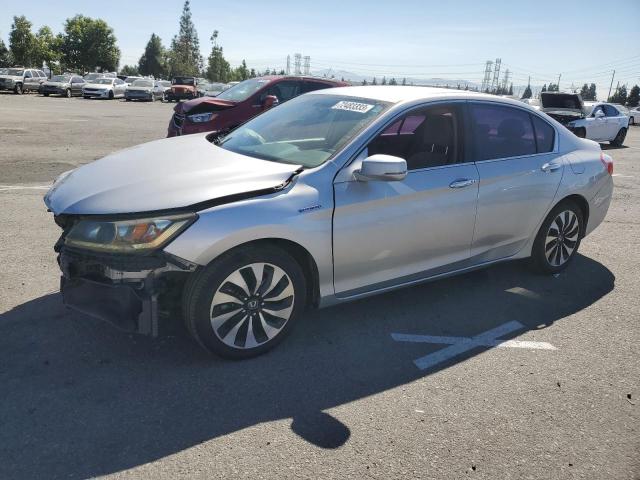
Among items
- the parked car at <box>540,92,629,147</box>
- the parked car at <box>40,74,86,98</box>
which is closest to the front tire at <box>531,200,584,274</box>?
the parked car at <box>540,92,629,147</box>

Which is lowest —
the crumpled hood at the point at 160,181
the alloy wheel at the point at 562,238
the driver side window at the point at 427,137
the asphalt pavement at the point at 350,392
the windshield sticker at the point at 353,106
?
the asphalt pavement at the point at 350,392

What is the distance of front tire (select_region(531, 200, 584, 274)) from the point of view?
5.01 meters

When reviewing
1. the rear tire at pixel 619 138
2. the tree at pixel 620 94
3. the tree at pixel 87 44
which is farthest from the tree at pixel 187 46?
the rear tire at pixel 619 138

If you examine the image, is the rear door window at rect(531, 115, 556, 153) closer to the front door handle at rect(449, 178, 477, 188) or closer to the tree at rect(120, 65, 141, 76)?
the front door handle at rect(449, 178, 477, 188)

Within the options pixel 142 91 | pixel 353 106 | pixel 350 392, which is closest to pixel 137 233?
pixel 350 392

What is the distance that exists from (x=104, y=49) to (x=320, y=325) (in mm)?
92128

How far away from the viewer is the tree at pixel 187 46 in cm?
10725

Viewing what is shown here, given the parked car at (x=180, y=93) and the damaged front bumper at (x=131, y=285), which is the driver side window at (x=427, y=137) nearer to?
the damaged front bumper at (x=131, y=285)

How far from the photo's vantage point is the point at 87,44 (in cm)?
8344

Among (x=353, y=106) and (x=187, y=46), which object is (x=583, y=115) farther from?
(x=187, y=46)

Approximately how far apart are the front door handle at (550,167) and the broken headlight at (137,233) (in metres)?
3.20

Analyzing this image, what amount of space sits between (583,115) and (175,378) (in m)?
17.2

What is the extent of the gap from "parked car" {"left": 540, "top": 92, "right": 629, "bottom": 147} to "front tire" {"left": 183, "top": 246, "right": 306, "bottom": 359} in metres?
15.5

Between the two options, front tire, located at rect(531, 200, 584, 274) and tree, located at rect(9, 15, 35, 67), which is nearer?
front tire, located at rect(531, 200, 584, 274)
